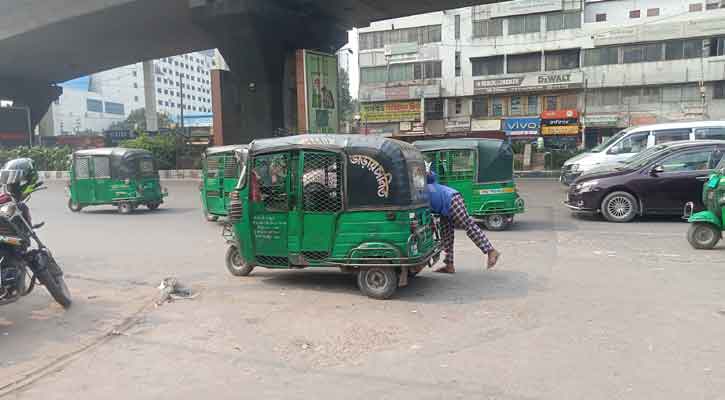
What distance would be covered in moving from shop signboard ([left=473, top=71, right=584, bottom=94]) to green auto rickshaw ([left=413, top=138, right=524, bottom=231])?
3473 centimetres

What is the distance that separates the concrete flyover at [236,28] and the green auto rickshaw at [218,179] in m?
11.3

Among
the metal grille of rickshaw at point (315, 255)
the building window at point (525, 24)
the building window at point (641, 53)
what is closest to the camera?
the metal grille of rickshaw at point (315, 255)

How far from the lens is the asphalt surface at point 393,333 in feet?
12.8

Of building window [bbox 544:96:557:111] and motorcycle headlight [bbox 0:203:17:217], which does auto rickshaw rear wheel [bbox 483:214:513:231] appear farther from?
building window [bbox 544:96:557:111]

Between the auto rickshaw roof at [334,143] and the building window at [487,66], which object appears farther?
the building window at [487,66]

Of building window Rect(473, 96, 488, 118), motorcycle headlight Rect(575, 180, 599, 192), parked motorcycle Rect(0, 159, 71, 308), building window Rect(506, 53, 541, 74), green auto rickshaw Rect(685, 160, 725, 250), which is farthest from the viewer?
building window Rect(473, 96, 488, 118)

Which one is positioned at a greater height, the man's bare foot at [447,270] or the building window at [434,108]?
the building window at [434,108]

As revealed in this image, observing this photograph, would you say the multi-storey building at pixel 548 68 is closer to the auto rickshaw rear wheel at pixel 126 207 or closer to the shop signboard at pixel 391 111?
the shop signboard at pixel 391 111

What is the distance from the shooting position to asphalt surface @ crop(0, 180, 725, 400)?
154 inches

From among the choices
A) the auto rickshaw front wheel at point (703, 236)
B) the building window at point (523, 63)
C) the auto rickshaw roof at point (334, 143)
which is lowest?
the auto rickshaw front wheel at point (703, 236)

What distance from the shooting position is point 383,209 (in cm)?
602

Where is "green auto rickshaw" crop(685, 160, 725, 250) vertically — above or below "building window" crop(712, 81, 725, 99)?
below

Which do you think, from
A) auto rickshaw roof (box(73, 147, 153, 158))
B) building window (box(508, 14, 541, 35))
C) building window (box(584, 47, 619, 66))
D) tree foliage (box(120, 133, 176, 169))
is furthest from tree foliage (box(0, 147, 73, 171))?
building window (box(584, 47, 619, 66))

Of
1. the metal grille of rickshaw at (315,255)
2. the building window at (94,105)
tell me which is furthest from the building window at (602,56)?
the building window at (94,105)
